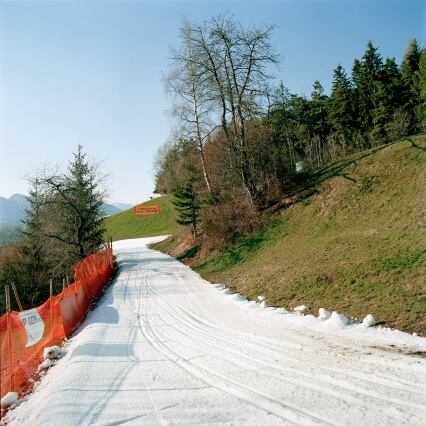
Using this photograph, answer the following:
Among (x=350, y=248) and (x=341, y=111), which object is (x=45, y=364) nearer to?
(x=350, y=248)

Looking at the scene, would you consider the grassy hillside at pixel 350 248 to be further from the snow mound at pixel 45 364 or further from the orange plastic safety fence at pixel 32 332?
the snow mound at pixel 45 364

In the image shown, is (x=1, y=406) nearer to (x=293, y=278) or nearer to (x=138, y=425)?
(x=138, y=425)

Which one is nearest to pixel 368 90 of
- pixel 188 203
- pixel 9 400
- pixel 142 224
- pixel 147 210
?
pixel 188 203

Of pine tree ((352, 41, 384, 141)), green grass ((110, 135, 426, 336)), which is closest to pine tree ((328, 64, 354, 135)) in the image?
pine tree ((352, 41, 384, 141))

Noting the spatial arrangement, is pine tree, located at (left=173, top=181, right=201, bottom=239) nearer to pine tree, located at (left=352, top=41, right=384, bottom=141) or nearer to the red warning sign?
pine tree, located at (left=352, top=41, right=384, bottom=141)

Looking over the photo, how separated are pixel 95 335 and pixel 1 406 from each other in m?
3.60

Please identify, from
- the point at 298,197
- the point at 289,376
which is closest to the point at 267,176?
the point at 298,197

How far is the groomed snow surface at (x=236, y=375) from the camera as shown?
491 centimetres

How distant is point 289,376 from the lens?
6.05 meters

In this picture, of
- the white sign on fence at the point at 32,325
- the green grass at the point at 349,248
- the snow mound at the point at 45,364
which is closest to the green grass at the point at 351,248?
the green grass at the point at 349,248

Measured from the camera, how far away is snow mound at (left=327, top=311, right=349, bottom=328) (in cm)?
843

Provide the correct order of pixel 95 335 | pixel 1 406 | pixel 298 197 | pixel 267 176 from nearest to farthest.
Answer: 1. pixel 1 406
2. pixel 95 335
3. pixel 298 197
4. pixel 267 176

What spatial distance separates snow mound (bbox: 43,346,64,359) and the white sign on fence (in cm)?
37

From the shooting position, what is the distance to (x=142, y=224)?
6500cm
